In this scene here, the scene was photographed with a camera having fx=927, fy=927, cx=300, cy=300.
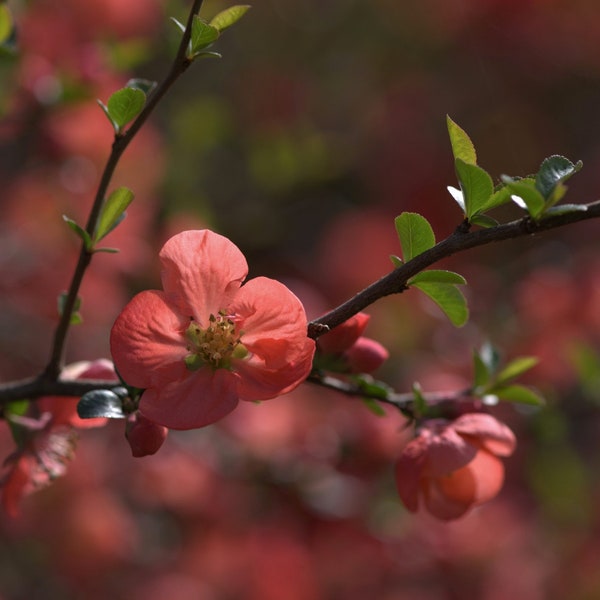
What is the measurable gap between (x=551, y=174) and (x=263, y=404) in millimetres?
1605

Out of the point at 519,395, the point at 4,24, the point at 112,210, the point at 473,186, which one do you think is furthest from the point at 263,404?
the point at 473,186

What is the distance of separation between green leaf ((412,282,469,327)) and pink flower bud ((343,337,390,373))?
0.09m

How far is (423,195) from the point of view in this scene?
3.47m

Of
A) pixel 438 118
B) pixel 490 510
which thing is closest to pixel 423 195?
pixel 438 118

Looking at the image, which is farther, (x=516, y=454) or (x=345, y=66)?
(x=345, y=66)

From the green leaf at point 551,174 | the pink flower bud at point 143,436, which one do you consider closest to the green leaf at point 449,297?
the green leaf at point 551,174

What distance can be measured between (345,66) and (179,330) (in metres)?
3.09

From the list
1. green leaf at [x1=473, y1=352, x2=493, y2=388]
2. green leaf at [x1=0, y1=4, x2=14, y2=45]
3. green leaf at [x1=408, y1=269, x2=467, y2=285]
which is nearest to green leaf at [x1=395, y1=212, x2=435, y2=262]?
green leaf at [x1=408, y1=269, x2=467, y2=285]

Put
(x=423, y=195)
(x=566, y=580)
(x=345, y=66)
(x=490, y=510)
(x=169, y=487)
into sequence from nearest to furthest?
1. (x=169, y=487)
2. (x=490, y=510)
3. (x=566, y=580)
4. (x=423, y=195)
5. (x=345, y=66)

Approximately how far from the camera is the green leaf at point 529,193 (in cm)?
65

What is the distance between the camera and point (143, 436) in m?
0.71

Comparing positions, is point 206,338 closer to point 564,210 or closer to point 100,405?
point 100,405

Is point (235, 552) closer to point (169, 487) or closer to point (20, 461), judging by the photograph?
point (169, 487)

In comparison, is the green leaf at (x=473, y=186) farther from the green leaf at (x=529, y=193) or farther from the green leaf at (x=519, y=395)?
the green leaf at (x=519, y=395)
